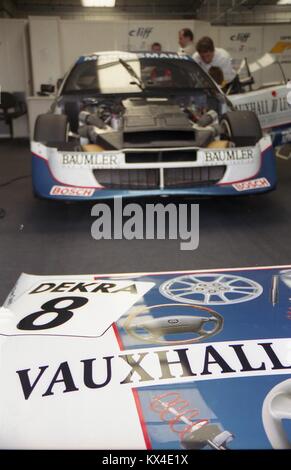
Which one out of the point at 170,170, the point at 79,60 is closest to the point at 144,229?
the point at 170,170

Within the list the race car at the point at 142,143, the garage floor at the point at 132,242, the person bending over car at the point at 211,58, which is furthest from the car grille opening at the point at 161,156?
the person bending over car at the point at 211,58

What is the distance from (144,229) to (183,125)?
29.7 inches

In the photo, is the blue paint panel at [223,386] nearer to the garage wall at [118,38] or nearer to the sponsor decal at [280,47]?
the garage wall at [118,38]

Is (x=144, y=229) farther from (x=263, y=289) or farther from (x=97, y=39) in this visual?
(x=97, y=39)

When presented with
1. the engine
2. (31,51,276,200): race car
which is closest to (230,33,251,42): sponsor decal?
(31,51,276,200): race car

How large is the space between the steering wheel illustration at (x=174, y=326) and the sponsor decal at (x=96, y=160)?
1979 millimetres

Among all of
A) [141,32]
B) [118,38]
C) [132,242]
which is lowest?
[132,242]

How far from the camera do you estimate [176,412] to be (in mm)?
756

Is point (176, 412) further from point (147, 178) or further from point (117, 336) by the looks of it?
point (147, 178)

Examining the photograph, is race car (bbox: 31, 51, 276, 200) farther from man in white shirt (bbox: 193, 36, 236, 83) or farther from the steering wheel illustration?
the steering wheel illustration

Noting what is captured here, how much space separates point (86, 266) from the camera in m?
2.55

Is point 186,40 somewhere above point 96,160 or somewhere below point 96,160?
above

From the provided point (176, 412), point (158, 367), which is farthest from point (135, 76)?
point (176, 412)

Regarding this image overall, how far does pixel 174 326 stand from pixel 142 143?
2.28m
